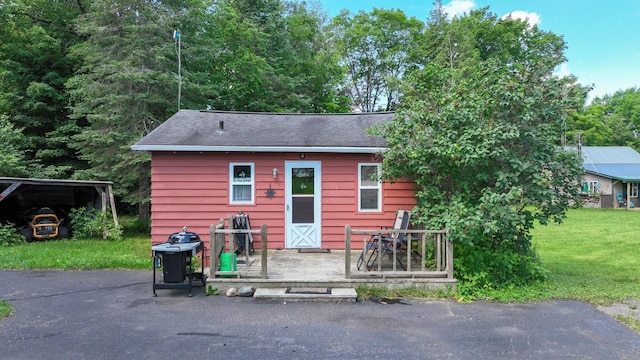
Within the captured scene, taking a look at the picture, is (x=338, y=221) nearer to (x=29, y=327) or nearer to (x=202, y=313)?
(x=202, y=313)

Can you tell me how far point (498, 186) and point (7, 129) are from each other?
1574 centimetres

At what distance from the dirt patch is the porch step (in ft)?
11.0

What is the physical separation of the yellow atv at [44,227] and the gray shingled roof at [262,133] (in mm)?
5240

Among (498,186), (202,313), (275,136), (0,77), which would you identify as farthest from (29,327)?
(0,77)

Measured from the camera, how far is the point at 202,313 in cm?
477

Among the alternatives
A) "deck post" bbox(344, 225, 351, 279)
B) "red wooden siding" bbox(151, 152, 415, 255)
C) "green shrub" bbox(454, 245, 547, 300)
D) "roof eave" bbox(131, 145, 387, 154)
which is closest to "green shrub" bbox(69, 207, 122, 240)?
"red wooden siding" bbox(151, 152, 415, 255)

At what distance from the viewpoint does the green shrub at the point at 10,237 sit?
31.3ft

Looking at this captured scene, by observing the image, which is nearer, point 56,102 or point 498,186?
point 498,186

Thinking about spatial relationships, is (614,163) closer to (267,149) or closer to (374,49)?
(374,49)

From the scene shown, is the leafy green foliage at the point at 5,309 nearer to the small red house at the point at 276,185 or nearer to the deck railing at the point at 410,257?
the small red house at the point at 276,185

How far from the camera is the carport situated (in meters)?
11.2

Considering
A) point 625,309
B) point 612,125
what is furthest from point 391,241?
point 612,125

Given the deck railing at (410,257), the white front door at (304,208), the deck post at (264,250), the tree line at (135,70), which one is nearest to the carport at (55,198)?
the tree line at (135,70)

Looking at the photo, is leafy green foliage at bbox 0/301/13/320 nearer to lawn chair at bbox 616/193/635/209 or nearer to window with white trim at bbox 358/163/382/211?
window with white trim at bbox 358/163/382/211
